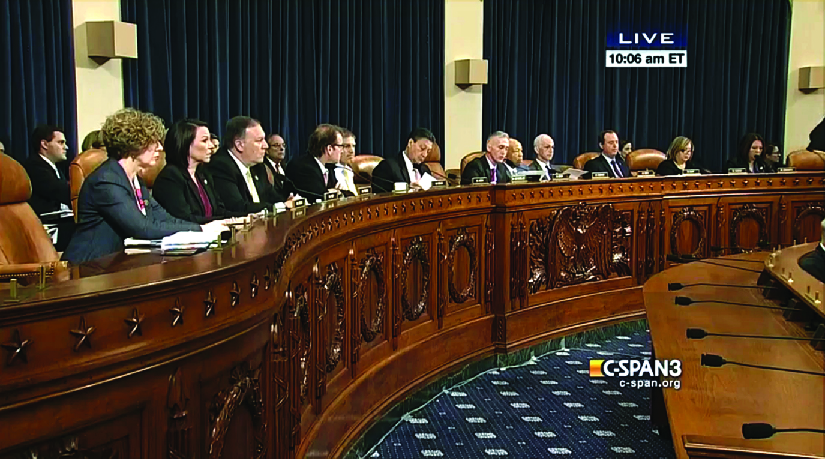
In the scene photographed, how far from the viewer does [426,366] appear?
174 inches

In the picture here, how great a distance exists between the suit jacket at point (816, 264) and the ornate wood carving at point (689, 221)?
2.65 metres

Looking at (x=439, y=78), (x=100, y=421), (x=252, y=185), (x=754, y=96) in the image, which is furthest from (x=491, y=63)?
(x=100, y=421)

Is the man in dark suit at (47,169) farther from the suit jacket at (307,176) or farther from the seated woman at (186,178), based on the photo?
the seated woman at (186,178)

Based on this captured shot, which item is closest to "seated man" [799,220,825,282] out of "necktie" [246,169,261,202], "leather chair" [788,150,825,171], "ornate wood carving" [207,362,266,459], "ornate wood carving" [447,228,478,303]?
"ornate wood carving" [447,228,478,303]

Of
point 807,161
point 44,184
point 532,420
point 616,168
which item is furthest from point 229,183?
point 807,161

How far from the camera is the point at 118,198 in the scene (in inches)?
119

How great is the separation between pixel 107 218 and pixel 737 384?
2.06m

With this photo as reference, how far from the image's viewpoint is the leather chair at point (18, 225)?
3.15 m

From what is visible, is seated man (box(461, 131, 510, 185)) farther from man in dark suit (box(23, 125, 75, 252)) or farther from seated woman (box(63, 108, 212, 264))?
seated woman (box(63, 108, 212, 264))

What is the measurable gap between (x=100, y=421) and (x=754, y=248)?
18.4 ft

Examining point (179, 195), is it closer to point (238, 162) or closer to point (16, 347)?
point (238, 162)

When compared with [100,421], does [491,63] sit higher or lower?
higher


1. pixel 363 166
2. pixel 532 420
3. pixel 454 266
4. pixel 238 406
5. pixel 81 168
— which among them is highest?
pixel 81 168

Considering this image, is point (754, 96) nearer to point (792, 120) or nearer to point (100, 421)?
point (792, 120)
